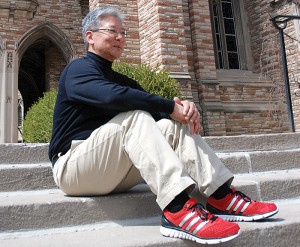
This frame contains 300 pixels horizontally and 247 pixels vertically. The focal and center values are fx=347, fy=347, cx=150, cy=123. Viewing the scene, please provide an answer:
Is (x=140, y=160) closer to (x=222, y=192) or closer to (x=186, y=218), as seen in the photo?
(x=186, y=218)

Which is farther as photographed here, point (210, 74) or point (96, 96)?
point (210, 74)

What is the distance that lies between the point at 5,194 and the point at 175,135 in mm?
1309

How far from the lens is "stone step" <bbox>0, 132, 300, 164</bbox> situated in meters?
2.98

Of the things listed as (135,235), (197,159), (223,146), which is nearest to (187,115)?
(197,159)

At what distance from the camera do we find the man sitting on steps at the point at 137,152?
181 cm

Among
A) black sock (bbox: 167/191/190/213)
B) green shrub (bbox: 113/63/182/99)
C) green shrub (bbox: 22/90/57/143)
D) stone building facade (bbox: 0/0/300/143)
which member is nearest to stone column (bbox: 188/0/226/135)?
stone building facade (bbox: 0/0/300/143)

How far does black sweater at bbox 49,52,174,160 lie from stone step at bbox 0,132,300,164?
2.83 feet

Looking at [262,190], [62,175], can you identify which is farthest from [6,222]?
[262,190]

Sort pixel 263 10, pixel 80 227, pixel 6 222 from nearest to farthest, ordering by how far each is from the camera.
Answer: pixel 6 222
pixel 80 227
pixel 263 10

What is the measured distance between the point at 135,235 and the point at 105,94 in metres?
0.79

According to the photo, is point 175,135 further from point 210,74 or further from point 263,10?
point 263,10

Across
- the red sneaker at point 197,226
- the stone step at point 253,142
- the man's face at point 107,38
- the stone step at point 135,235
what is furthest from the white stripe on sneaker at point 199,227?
the stone step at point 253,142

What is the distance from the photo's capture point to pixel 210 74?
8734 millimetres

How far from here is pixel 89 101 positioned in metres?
2.04
